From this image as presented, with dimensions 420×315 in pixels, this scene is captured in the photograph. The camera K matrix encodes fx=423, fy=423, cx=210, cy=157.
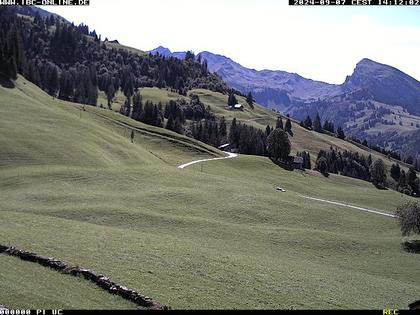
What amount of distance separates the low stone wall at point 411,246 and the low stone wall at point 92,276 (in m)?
52.7

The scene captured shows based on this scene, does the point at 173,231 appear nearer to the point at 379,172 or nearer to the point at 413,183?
the point at 379,172

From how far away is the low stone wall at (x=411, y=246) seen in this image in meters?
64.7

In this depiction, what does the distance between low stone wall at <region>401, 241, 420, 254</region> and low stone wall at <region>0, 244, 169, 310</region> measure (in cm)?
5274

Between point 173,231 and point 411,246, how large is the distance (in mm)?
38762

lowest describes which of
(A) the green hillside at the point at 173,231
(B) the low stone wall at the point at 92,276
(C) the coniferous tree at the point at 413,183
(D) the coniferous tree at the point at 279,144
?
(C) the coniferous tree at the point at 413,183

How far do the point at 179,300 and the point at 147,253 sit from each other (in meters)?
10.0

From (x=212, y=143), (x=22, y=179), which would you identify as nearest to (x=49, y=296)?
(x=22, y=179)

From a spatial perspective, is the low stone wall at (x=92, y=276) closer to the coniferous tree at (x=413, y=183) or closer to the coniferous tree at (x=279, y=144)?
the coniferous tree at (x=279, y=144)

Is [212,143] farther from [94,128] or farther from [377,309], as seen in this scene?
[377,309]

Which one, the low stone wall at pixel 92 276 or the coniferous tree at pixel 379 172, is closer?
the low stone wall at pixel 92 276

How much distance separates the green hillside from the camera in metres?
29.4

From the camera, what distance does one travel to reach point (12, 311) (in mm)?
19906

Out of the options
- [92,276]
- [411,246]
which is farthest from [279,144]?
[92,276]

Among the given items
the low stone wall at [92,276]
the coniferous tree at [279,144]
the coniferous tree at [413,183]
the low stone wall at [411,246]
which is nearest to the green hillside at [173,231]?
the low stone wall at [92,276]
